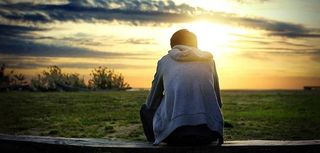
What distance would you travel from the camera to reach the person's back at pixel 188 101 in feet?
19.9

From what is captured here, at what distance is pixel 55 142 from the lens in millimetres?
6133

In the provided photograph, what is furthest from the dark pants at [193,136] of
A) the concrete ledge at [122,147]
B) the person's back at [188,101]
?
the concrete ledge at [122,147]

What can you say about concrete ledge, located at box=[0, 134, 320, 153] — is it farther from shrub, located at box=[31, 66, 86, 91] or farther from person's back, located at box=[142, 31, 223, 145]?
shrub, located at box=[31, 66, 86, 91]

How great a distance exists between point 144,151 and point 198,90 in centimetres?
96

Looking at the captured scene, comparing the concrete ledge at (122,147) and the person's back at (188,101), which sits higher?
the person's back at (188,101)

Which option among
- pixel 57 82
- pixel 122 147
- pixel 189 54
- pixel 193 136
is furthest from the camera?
pixel 57 82

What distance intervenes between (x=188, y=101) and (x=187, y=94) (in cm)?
8

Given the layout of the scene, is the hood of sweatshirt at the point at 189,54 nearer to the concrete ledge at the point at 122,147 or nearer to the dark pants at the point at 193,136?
the dark pants at the point at 193,136

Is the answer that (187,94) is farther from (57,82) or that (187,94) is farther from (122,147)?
(57,82)

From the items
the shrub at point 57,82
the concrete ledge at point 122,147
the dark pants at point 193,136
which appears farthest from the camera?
the shrub at point 57,82

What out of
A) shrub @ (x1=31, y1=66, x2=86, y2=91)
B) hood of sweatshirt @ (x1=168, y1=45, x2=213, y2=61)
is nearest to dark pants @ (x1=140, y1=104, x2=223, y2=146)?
hood of sweatshirt @ (x1=168, y1=45, x2=213, y2=61)

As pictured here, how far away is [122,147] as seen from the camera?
583 cm

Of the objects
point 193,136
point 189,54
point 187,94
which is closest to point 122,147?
point 193,136

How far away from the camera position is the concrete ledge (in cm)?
582
